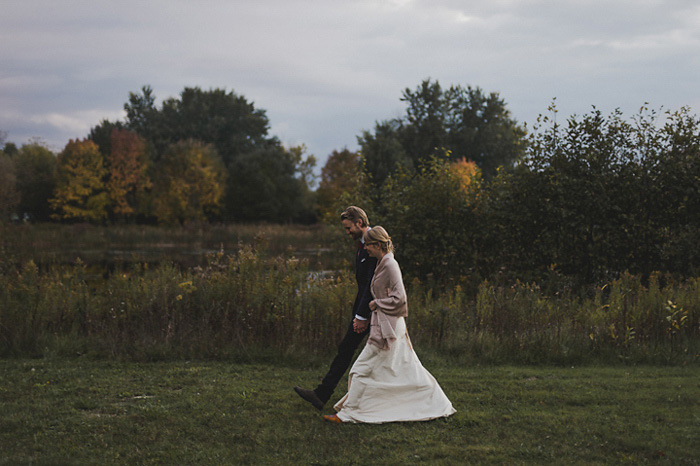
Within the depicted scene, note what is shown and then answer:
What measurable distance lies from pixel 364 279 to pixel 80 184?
155ft

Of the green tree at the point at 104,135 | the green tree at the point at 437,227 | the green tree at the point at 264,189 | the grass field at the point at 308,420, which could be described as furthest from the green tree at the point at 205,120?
the grass field at the point at 308,420

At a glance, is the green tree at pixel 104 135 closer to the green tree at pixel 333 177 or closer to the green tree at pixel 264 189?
the green tree at pixel 264 189

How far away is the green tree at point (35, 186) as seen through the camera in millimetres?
50594

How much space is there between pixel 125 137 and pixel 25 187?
9866 millimetres

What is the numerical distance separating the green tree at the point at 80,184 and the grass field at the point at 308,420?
4338 centimetres

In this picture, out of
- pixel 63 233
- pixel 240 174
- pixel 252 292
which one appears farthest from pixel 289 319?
pixel 240 174

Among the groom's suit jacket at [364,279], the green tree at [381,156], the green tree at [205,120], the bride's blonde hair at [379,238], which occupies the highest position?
the green tree at [205,120]

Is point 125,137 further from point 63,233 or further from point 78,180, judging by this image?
point 63,233

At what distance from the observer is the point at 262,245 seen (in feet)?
32.7

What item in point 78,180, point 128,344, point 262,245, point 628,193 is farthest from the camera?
point 78,180

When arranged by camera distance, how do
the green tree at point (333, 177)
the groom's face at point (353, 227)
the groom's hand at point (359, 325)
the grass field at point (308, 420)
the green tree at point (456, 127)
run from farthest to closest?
the green tree at point (456, 127), the green tree at point (333, 177), the groom's face at point (353, 227), the groom's hand at point (359, 325), the grass field at point (308, 420)

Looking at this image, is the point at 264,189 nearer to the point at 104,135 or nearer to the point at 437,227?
the point at 104,135

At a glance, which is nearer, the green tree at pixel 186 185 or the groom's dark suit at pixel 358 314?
the groom's dark suit at pixel 358 314

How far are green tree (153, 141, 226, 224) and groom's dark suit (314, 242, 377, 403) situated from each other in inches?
1663
